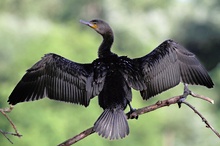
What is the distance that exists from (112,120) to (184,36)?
69786mm

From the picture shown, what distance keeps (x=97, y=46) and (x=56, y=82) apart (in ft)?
144

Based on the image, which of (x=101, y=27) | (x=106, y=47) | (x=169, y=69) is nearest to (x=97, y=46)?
(x=101, y=27)

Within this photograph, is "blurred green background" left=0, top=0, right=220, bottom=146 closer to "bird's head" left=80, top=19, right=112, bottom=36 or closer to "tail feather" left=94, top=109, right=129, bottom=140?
"bird's head" left=80, top=19, right=112, bottom=36

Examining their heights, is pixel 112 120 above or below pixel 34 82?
below

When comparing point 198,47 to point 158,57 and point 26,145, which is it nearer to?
point 26,145

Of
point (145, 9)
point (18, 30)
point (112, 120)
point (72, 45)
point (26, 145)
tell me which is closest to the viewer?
point (112, 120)

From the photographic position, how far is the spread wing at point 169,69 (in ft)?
30.3

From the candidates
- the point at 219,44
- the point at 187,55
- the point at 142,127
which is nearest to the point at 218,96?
the point at 142,127

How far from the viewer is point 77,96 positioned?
364 inches

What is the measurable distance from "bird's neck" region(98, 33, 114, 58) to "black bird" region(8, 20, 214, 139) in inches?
2.8

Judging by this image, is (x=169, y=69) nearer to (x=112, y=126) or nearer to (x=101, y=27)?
(x=101, y=27)

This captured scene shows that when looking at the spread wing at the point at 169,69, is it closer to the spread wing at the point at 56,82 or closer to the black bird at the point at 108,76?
the black bird at the point at 108,76

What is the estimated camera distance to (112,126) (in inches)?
336

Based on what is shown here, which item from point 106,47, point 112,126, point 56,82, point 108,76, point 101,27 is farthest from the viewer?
point 101,27
